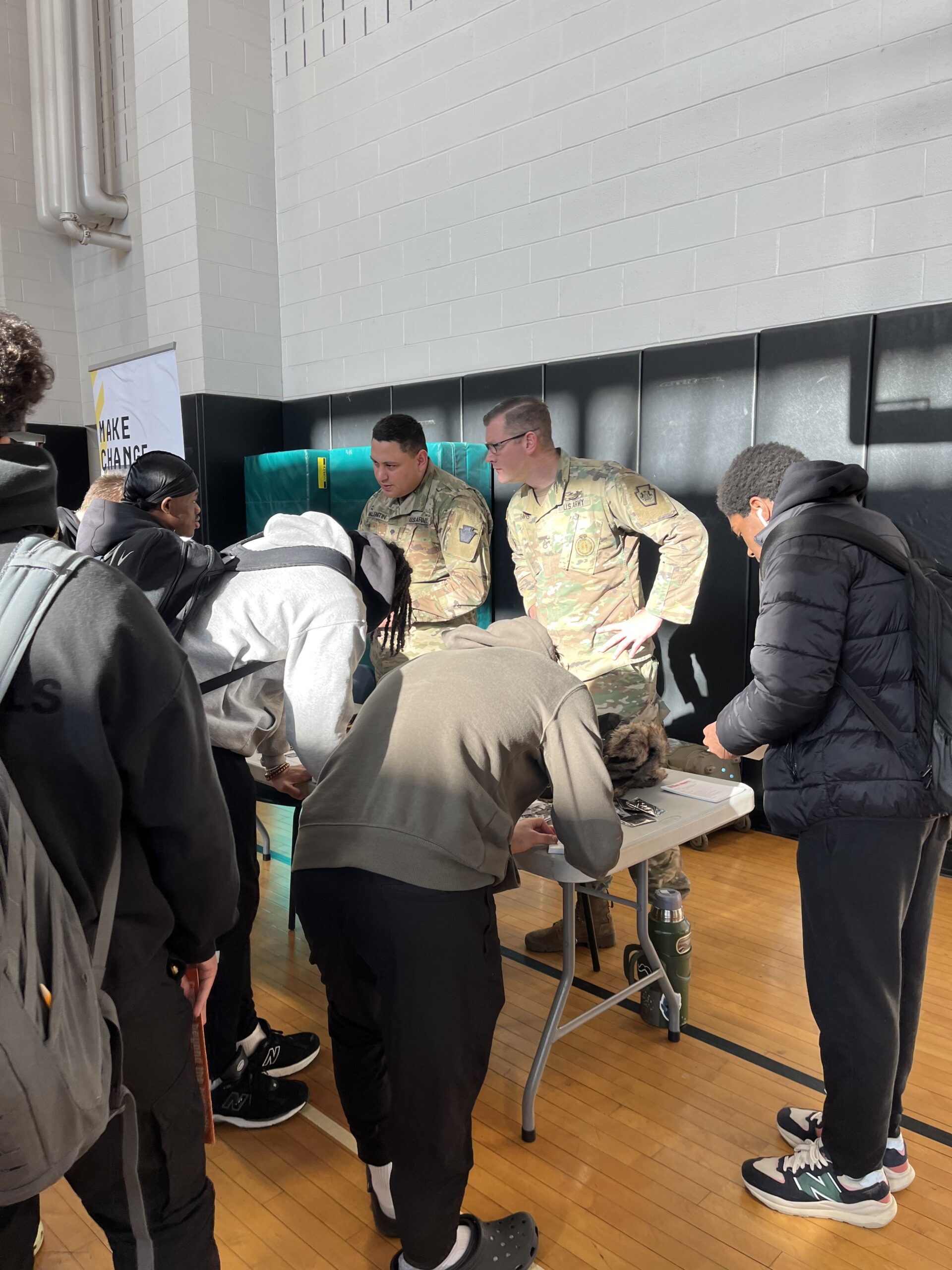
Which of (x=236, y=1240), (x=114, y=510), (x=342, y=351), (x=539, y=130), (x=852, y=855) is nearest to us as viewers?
(x=852, y=855)

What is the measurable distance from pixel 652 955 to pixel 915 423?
2354 mm

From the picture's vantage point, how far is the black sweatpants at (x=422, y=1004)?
1490mm

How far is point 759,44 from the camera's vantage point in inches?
146

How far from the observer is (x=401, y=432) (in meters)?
3.89

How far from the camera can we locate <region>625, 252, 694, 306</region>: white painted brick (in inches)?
158

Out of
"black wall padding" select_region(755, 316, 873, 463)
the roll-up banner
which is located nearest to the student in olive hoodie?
"black wall padding" select_region(755, 316, 873, 463)

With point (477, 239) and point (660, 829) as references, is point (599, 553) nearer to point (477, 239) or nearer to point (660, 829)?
point (660, 829)

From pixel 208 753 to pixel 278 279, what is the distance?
569 centimetres

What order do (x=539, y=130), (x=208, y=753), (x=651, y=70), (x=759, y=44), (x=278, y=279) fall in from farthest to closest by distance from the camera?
(x=278, y=279) < (x=539, y=130) < (x=651, y=70) < (x=759, y=44) < (x=208, y=753)

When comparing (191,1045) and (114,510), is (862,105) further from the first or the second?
(191,1045)

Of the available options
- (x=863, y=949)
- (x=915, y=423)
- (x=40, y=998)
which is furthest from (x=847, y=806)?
(x=915, y=423)

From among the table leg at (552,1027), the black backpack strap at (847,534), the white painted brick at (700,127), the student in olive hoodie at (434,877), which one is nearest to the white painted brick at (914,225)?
the white painted brick at (700,127)

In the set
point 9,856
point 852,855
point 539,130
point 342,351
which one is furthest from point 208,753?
point 342,351

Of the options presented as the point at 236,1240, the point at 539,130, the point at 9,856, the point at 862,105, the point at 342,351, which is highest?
the point at 539,130
